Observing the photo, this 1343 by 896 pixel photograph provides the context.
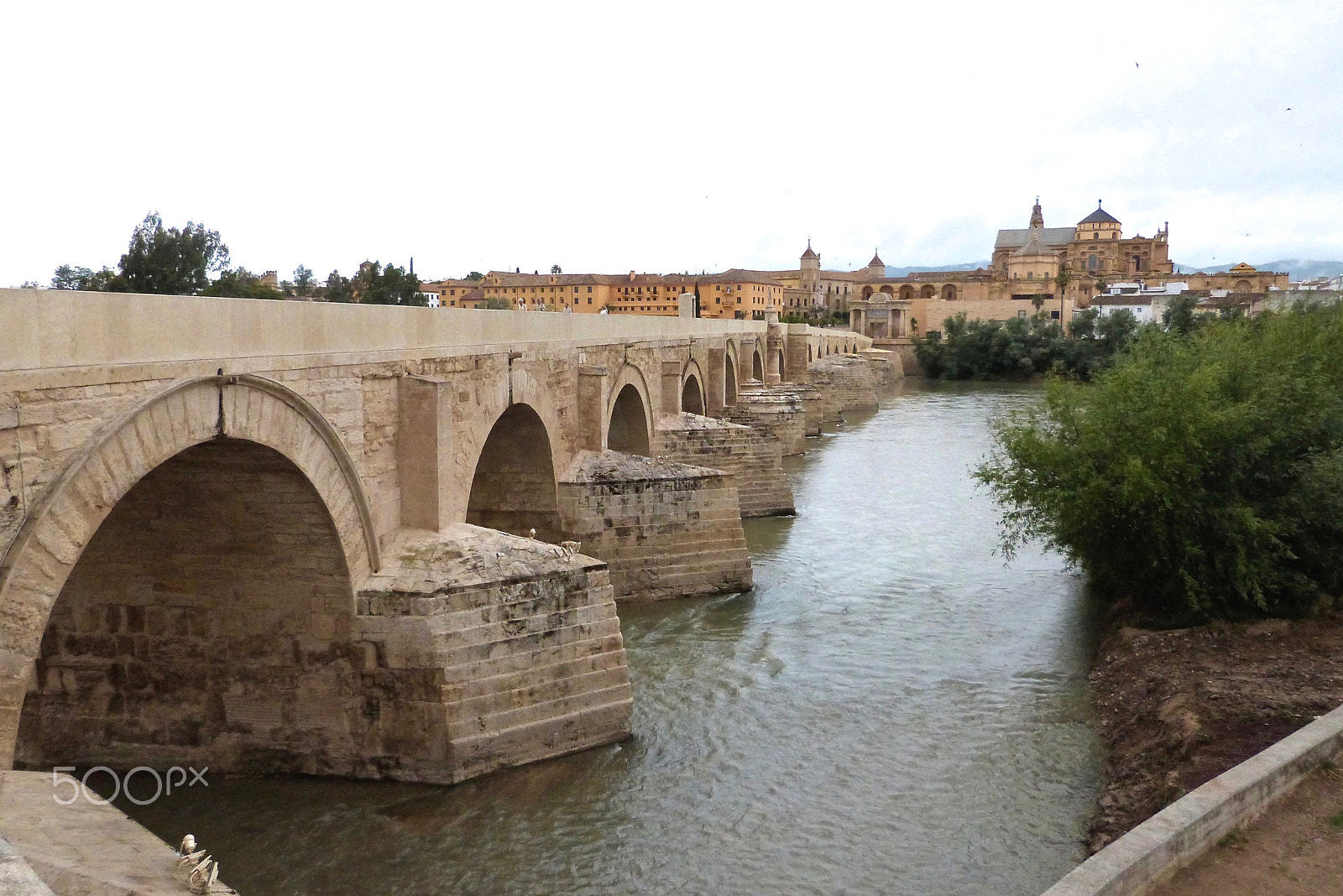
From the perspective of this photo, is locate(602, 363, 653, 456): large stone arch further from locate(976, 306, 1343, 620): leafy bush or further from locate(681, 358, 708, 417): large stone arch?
locate(976, 306, 1343, 620): leafy bush

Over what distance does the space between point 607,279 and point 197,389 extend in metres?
61.3

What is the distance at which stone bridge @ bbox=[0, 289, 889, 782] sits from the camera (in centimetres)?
495

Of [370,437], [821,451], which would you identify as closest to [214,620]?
[370,437]

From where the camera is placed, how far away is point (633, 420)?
17.0 meters

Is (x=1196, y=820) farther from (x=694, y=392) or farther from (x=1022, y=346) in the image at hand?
(x=1022, y=346)

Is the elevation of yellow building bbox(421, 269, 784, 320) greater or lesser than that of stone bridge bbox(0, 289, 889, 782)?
greater

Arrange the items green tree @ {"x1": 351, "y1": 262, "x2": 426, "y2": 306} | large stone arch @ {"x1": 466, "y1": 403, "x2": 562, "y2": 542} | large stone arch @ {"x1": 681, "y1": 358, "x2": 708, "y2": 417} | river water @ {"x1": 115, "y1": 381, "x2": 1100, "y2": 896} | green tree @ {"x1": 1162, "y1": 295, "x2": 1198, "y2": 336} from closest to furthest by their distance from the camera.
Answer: river water @ {"x1": 115, "y1": 381, "x2": 1100, "y2": 896}, large stone arch @ {"x1": 466, "y1": 403, "x2": 562, "y2": 542}, large stone arch @ {"x1": 681, "y1": 358, "x2": 708, "y2": 417}, green tree @ {"x1": 351, "y1": 262, "x2": 426, "y2": 306}, green tree @ {"x1": 1162, "y1": 295, "x2": 1198, "y2": 336}

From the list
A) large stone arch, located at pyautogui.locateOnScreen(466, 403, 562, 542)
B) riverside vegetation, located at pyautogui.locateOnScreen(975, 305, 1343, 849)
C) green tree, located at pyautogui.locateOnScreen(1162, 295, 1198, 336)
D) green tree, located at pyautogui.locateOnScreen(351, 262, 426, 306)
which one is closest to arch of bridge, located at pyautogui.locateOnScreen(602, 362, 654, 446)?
large stone arch, located at pyautogui.locateOnScreen(466, 403, 562, 542)

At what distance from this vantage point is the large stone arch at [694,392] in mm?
21891

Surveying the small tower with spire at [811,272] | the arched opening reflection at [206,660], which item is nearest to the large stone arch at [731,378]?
the arched opening reflection at [206,660]

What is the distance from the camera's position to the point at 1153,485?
9.55m

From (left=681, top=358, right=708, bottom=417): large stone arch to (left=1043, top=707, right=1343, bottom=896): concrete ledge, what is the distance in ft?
53.0

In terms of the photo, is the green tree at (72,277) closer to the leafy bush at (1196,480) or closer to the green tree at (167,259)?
the green tree at (167,259)

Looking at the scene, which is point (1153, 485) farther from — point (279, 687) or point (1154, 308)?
point (1154, 308)
